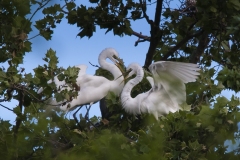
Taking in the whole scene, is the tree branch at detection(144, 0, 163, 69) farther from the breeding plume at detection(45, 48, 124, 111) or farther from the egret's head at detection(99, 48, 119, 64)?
the egret's head at detection(99, 48, 119, 64)

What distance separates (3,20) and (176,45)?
280cm

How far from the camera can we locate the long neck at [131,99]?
5504 mm

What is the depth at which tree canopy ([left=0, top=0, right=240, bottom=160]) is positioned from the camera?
1585 mm

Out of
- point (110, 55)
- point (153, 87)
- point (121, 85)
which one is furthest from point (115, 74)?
point (153, 87)

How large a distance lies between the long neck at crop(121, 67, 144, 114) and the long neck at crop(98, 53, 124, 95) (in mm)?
323

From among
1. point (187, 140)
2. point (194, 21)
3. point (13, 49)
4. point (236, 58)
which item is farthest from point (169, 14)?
point (13, 49)

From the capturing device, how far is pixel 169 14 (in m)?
5.57

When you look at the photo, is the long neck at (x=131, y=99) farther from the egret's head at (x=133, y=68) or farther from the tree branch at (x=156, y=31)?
the tree branch at (x=156, y=31)

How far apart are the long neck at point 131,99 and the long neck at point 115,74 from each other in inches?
12.7

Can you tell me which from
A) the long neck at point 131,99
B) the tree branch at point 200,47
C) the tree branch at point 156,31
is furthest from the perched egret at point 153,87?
the tree branch at point 200,47

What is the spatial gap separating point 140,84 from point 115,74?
33cm

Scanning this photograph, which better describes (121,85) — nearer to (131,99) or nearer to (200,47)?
(131,99)

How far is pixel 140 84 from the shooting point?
20.8 feet

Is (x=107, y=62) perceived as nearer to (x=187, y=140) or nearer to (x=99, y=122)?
(x=99, y=122)
